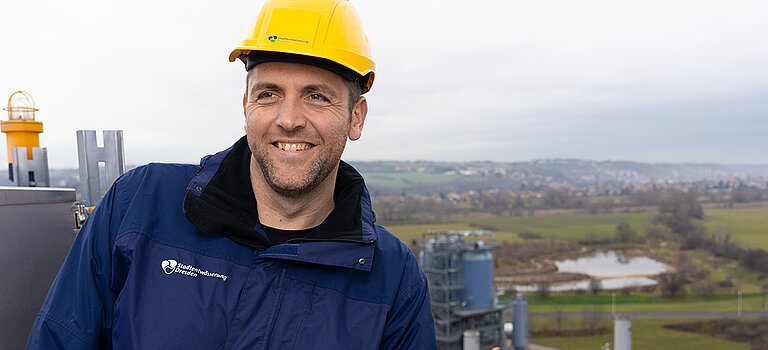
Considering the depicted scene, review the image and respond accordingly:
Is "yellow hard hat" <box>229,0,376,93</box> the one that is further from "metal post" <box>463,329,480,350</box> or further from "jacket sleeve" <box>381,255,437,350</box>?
"metal post" <box>463,329,480,350</box>

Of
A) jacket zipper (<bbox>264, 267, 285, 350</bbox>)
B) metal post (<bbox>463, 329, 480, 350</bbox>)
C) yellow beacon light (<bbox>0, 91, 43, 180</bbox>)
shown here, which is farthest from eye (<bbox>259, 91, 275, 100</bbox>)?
metal post (<bbox>463, 329, 480, 350</bbox>)

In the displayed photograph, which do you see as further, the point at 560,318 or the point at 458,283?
the point at 560,318

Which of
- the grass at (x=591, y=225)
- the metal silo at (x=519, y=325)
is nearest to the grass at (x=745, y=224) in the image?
the grass at (x=591, y=225)

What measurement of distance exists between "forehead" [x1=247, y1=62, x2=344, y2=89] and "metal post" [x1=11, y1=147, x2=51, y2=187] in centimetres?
231

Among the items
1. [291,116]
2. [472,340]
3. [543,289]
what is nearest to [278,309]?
[291,116]

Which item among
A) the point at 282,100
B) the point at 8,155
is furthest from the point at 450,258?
the point at 282,100

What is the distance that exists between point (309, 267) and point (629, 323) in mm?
15162

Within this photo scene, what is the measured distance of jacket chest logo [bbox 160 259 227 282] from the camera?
6.40 feet

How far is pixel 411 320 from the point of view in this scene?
2.30 m

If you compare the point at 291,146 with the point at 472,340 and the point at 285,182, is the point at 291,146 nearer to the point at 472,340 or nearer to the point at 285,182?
the point at 285,182

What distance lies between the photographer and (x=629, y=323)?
48.8 ft

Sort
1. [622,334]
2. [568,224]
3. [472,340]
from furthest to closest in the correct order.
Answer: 1. [568,224]
2. [472,340]
3. [622,334]

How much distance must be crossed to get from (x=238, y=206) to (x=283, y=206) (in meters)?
0.19

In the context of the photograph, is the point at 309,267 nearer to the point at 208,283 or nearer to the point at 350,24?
the point at 208,283
